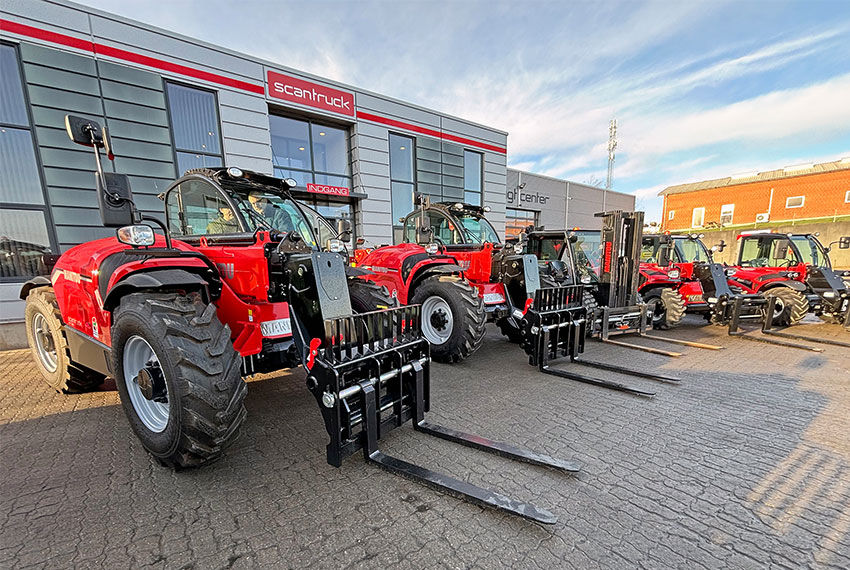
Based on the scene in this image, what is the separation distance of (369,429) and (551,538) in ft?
4.40

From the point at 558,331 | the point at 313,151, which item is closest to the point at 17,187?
the point at 313,151

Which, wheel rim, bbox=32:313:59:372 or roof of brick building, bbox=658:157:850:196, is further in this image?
roof of brick building, bbox=658:157:850:196

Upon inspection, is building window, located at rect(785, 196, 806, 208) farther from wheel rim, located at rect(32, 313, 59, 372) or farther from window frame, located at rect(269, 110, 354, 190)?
wheel rim, located at rect(32, 313, 59, 372)

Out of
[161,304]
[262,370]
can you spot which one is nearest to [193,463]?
[262,370]

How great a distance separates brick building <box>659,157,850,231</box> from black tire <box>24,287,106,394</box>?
103ft

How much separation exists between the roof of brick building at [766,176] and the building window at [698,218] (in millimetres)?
2086

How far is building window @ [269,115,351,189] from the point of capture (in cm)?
1005

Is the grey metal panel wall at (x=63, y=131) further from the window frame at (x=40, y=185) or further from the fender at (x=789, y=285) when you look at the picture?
the fender at (x=789, y=285)

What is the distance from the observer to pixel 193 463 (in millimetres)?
2244

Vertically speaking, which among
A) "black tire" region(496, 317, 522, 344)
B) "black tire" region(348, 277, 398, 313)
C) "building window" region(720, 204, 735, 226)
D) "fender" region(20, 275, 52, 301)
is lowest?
"black tire" region(496, 317, 522, 344)

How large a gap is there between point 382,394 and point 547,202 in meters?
19.5

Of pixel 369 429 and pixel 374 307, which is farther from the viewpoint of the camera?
pixel 374 307

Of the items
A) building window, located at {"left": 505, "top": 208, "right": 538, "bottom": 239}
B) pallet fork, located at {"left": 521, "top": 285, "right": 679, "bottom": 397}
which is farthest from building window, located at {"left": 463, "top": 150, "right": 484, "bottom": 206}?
pallet fork, located at {"left": 521, "top": 285, "right": 679, "bottom": 397}

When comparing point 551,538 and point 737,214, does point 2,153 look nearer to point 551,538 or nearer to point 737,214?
point 551,538
